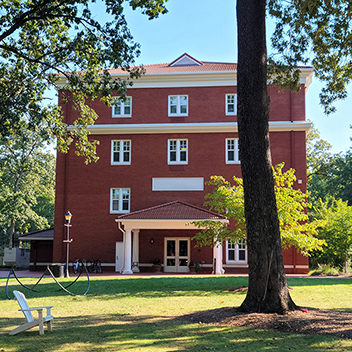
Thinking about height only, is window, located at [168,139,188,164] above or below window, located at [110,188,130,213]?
above

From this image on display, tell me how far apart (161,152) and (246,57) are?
19.0 m

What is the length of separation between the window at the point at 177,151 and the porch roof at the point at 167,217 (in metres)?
3.45

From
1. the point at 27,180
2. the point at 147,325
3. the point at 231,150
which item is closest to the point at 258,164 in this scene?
the point at 147,325

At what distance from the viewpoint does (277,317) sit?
922cm

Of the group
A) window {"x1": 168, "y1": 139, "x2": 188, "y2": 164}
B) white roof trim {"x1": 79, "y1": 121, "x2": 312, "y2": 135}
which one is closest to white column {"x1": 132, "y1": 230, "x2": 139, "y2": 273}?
window {"x1": 168, "y1": 139, "x2": 188, "y2": 164}

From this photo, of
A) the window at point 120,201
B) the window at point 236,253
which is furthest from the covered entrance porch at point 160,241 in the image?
the window at point 120,201

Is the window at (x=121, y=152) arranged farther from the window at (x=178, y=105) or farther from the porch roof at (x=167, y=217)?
the porch roof at (x=167, y=217)

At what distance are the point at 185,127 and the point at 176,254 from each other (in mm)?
8227

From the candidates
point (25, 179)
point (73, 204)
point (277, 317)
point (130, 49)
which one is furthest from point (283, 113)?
point (25, 179)

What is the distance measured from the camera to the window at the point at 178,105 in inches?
1178

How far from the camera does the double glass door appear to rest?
2859 cm

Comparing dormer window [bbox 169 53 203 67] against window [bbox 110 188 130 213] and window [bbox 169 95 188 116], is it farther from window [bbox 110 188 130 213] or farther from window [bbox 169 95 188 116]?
window [bbox 110 188 130 213]

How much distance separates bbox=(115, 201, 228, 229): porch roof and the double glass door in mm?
2518

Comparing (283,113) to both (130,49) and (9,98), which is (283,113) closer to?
(130,49)
